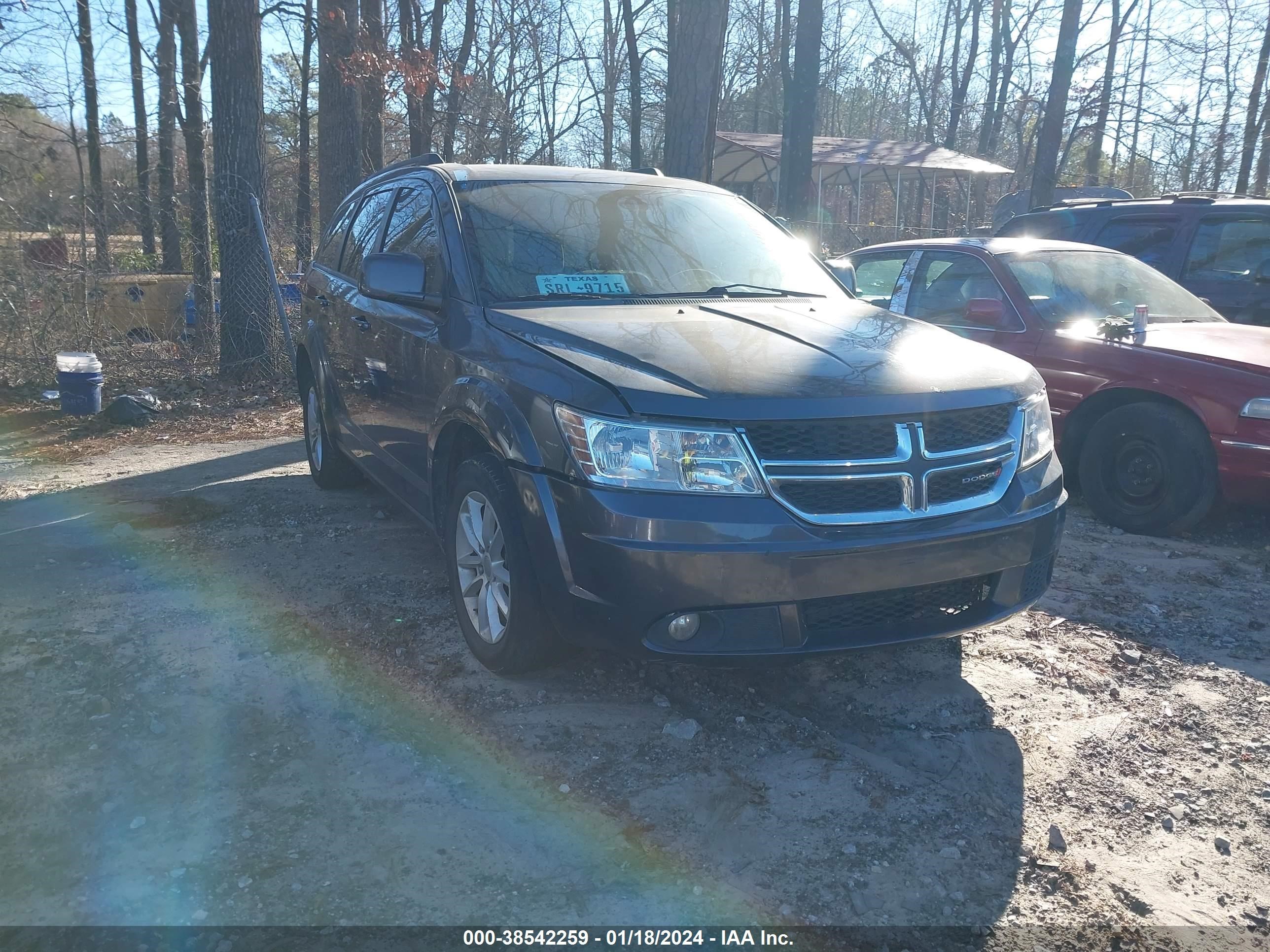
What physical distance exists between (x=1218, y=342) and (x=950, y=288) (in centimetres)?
175

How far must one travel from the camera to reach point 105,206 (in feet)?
32.7

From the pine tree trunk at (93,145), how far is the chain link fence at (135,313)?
0.11 metres

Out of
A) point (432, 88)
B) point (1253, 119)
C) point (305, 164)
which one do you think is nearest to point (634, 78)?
point (305, 164)

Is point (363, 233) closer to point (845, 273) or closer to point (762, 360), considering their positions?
point (845, 273)

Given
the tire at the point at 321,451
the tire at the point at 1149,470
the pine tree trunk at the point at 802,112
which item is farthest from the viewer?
the pine tree trunk at the point at 802,112

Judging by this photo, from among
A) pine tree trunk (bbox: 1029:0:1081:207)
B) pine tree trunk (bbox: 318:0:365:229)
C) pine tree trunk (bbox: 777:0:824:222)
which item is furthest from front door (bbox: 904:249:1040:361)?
pine tree trunk (bbox: 1029:0:1081:207)

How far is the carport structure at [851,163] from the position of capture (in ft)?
85.1

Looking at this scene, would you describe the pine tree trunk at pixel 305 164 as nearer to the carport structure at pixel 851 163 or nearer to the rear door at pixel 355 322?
the rear door at pixel 355 322

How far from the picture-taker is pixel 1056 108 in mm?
16203

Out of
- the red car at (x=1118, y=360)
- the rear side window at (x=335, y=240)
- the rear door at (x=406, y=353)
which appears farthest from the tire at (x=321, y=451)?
the red car at (x=1118, y=360)

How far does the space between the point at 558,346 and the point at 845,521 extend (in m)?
1.11

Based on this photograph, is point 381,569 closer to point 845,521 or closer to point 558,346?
point 558,346

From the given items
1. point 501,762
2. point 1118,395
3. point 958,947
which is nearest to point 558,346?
point 501,762

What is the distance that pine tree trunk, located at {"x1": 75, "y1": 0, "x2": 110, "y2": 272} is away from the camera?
986 centimetres
